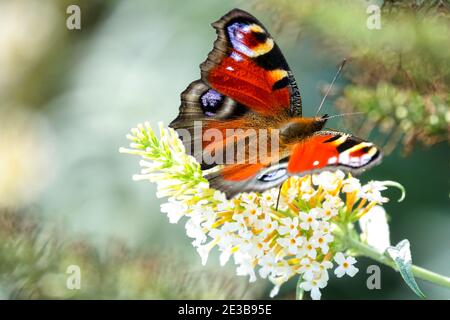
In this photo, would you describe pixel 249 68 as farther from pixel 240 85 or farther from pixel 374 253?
pixel 374 253

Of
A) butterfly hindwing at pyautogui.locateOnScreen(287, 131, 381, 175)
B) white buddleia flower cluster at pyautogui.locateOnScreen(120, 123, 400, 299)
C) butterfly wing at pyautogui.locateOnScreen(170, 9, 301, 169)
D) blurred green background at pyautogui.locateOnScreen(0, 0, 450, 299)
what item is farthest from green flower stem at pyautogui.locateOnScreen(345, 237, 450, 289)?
blurred green background at pyautogui.locateOnScreen(0, 0, 450, 299)

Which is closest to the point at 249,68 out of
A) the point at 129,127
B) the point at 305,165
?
the point at 305,165

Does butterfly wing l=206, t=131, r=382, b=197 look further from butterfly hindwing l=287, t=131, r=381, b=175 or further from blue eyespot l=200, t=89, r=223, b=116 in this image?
blue eyespot l=200, t=89, r=223, b=116

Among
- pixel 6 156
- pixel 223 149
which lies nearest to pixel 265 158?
pixel 223 149

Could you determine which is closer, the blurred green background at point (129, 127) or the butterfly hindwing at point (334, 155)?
the butterfly hindwing at point (334, 155)

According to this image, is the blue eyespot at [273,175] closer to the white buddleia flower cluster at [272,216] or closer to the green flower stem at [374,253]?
the white buddleia flower cluster at [272,216]

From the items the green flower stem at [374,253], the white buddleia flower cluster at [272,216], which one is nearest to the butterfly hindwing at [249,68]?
the white buddleia flower cluster at [272,216]

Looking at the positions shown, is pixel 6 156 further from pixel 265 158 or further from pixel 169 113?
pixel 265 158
